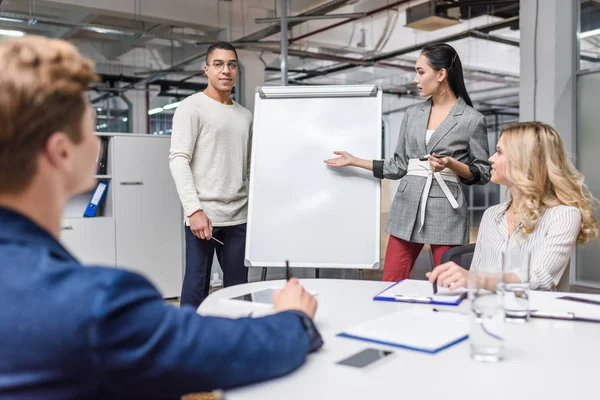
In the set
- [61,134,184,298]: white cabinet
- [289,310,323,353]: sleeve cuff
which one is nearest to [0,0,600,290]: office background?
[61,134,184,298]: white cabinet

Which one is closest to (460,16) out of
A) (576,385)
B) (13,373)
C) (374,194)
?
(374,194)

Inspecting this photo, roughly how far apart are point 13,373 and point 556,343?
994 millimetres

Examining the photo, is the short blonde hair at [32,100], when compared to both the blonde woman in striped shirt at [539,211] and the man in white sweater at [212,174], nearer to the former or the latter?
the blonde woman in striped shirt at [539,211]

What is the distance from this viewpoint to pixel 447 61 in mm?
2488

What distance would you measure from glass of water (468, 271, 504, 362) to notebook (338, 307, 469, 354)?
0.25ft

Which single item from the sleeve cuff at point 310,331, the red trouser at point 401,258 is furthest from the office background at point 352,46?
the red trouser at point 401,258

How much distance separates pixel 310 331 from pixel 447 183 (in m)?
1.66

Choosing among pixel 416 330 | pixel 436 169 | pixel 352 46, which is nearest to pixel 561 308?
pixel 416 330

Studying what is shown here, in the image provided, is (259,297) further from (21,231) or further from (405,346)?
(21,231)

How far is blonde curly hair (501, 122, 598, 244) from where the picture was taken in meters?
1.90

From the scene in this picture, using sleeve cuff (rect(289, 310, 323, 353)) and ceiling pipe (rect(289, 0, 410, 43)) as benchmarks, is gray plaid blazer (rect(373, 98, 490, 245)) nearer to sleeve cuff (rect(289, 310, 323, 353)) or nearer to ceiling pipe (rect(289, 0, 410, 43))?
sleeve cuff (rect(289, 310, 323, 353))

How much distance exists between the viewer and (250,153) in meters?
2.91

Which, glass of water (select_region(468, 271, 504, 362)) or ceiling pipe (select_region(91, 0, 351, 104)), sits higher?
ceiling pipe (select_region(91, 0, 351, 104))

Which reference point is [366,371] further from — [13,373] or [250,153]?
[250,153]
